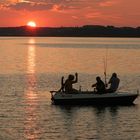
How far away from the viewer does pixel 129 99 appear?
3391cm

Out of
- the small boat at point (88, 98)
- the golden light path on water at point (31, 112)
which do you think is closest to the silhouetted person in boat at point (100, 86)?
the small boat at point (88, 98)

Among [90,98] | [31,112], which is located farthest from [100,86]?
[31,112]

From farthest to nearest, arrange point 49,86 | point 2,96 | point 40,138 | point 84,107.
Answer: point 49,86, point 2,96, point 84,107, point 40,138

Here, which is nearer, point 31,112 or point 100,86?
point 31,112

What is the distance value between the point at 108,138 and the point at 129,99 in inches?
380

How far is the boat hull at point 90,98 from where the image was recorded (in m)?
33.4

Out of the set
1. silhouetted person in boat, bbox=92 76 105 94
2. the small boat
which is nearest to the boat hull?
the small boat

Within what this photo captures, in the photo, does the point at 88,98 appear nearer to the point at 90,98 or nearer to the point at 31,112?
the point at 90,98

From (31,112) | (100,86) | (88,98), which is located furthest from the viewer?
(88,98)

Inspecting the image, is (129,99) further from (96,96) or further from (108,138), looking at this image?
(108,138)

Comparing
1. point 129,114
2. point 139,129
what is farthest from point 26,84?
point 139,129

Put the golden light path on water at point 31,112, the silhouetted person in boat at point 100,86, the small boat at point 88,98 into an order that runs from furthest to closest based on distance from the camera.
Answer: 1. the small boat at point 88,98
2. the silhouetted person in boat at point 100,86
3. the golden light path on water at point 31,112

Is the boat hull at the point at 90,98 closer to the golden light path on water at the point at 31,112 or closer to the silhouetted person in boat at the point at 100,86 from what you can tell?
the silhouetted person in boat at the point at 100,86

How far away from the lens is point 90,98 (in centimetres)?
3341
